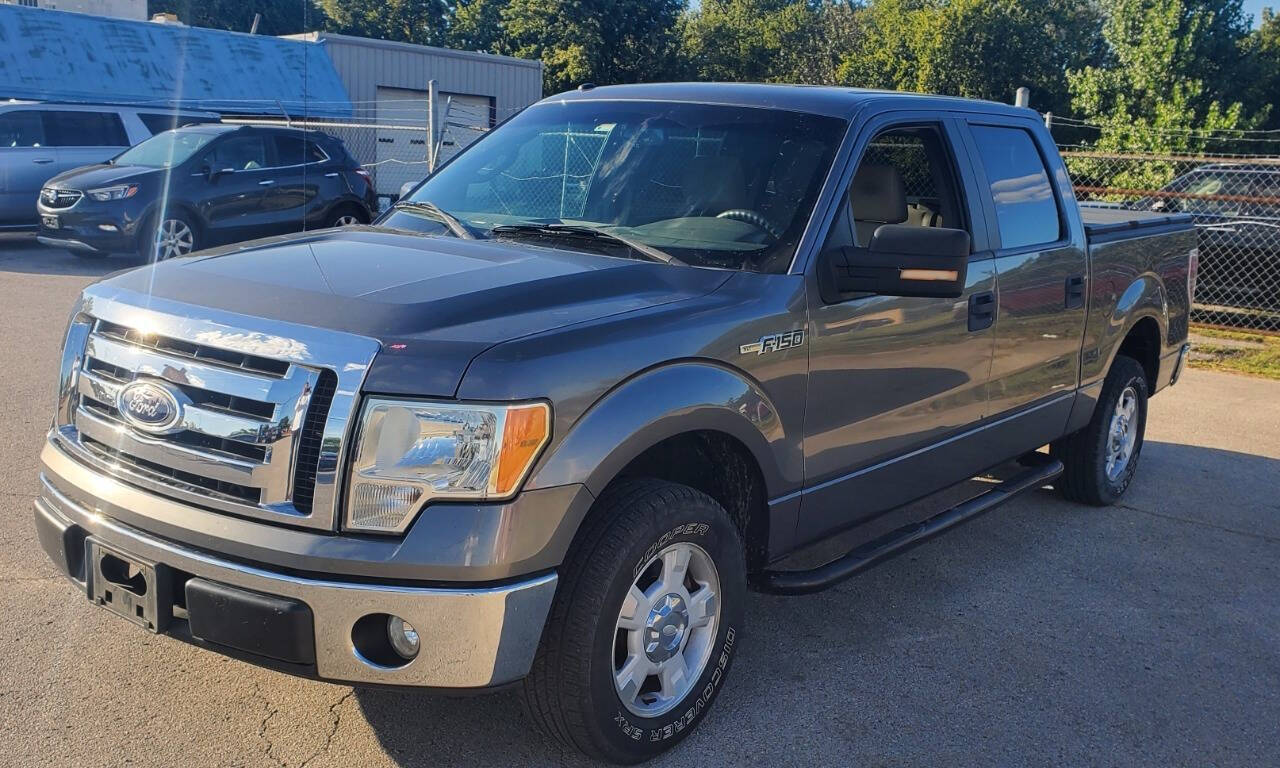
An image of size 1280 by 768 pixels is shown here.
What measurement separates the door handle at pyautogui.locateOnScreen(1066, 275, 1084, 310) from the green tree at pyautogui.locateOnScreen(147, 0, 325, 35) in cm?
4666

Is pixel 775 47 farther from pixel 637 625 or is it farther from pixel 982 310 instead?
pixel 637 625

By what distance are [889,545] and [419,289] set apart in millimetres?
2037

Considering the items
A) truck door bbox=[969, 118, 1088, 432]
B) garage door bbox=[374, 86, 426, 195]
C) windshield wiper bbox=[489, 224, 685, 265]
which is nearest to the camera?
windshield wiper bbox=[489, 224, 685, 265]

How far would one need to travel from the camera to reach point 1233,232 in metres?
11.4

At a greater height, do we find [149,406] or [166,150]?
[166,150]

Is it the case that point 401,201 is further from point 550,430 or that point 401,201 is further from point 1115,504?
point 1115,504

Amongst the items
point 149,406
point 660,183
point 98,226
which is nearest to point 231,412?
point 149,406

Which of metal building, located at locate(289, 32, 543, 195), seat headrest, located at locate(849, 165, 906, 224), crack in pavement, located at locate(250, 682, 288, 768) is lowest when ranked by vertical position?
crack in pavement, located at locate(250, 682, 288, 768)

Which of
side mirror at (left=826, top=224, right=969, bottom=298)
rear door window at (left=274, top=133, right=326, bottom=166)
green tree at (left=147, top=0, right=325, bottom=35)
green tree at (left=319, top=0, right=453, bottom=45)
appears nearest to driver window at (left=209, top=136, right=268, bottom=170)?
rear door window at (left=274, top=133, right=326, bottom=166)

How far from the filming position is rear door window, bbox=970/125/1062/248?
4844 millimetres

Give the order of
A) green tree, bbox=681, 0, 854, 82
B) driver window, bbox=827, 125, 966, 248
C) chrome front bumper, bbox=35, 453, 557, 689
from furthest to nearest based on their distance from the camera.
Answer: green tree, bbox=681, 0, 854, 82 → driver window, bbox=827, 125, 966, 248 → chrome front bumper, bbox=35, 453, 557, 689

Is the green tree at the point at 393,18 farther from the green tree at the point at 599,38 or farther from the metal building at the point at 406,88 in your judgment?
Answer: the metal building at the point at 406,88

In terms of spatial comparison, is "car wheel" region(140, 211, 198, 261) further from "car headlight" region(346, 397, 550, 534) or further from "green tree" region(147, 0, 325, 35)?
"green tree" region(147, 0, 325, 35)

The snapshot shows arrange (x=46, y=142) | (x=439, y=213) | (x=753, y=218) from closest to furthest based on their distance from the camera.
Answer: (x=753, y=218) → (x=439, y=213) → (x=46, y=142)
